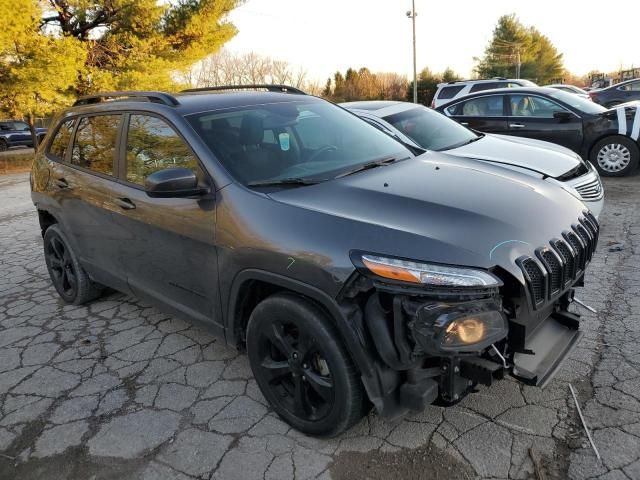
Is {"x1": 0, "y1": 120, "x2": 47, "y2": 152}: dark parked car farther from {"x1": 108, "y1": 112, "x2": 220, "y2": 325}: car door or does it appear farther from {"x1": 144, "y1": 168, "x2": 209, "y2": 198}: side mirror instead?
{"x1": 144, "y1": 168, "x2": 209, "y2": 198}: side mirror

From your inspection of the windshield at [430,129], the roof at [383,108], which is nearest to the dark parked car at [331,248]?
the windshield at [430,129]

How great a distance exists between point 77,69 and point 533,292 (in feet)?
53.4

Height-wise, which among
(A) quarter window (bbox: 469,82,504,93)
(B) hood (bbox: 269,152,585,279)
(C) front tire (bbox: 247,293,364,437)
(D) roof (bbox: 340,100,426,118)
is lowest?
(C) front tire (bbox: 247,293,364,437)

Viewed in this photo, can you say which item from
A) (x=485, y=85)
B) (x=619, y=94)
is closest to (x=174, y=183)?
(x=485, y=85)

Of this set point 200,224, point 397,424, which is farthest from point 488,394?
point 200,224

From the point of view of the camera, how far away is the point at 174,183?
2.63 m

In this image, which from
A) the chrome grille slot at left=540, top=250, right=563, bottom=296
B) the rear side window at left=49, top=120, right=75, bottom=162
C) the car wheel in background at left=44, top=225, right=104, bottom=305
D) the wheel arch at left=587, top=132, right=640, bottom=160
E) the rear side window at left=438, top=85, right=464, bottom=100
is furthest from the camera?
the rear side window at left=438, top=85, right=464, bottom=100

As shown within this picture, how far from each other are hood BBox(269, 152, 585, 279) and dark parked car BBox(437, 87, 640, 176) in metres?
6.08

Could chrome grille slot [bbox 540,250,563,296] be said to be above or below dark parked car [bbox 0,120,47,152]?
below

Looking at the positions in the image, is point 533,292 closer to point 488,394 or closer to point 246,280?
point 488,394

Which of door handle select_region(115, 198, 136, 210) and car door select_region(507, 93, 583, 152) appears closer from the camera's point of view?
door handle select_region(115, 198, 136, 210)

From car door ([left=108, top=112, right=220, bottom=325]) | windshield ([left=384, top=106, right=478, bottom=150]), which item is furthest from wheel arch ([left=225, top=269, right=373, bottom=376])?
windshield ([left=384, top=106, right=478, bottom=150])

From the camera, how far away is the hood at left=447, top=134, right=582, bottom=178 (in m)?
4.94

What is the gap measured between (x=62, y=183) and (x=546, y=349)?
3.71 meters
